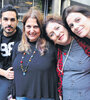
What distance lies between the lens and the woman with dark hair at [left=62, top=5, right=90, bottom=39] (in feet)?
5.25

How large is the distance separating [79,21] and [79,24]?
35 millimetres

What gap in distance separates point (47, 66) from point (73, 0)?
5360mm

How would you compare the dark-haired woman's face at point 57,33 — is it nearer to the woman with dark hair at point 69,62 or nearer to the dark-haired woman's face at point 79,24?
the woman with dark hair at point 69,62

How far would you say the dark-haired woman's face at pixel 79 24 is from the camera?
1600mm

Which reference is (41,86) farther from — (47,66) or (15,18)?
(15,18)

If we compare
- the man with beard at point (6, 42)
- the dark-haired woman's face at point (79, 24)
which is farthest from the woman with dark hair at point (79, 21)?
the man with beard at point (6, 42)

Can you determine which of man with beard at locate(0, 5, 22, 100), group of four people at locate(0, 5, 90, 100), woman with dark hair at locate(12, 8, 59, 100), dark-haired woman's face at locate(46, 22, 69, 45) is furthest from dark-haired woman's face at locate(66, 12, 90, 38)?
man with beard at locate(0, 5, 22, 100)

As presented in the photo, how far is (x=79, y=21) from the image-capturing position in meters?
1.61

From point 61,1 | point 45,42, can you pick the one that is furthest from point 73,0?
point 45,42

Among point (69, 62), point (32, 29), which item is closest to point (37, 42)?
point (32, 29)

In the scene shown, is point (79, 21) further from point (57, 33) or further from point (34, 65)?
point (34, 65)

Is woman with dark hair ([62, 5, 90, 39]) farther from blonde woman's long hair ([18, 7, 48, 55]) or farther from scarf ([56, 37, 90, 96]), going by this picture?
blonde woman's long hair ([18, 7, 48, 55])

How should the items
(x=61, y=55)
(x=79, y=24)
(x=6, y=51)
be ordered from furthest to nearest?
1. (x=6, y=51)
2. (x=61, y=55)
3. (x=79, y=24)

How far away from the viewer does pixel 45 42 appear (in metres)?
1.85
